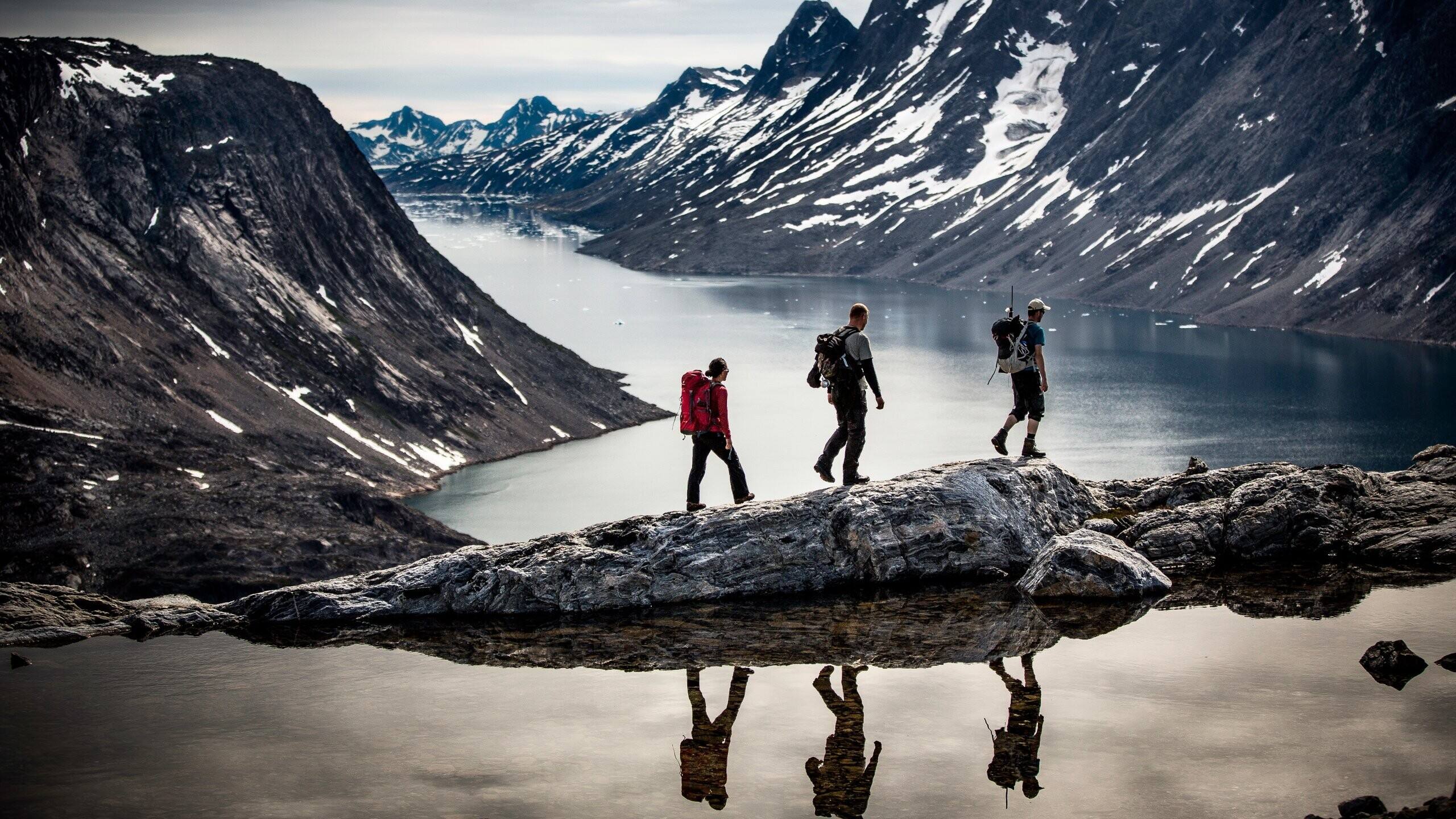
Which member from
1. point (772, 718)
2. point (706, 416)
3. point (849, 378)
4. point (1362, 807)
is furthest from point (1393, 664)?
point (706, 416)

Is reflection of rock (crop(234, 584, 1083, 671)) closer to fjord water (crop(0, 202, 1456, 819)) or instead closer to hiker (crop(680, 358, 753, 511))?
fjord water (crop(0, 202, 1456, 819))

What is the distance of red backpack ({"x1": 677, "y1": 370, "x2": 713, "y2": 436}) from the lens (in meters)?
21.5

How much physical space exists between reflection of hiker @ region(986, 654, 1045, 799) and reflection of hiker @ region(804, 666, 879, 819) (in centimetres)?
138

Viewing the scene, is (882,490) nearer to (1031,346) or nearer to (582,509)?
(1031,346)

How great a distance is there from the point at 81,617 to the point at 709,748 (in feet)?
36.6

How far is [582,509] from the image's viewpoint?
83.1m

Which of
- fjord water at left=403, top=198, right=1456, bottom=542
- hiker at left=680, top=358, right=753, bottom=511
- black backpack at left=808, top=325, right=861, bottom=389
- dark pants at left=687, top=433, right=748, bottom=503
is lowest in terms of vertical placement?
fjord water at left=403, top=198, right=1456, bottom=542

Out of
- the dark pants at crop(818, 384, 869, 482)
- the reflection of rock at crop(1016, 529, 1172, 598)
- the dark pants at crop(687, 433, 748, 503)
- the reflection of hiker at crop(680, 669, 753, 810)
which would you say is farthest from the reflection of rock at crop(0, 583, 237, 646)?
the reflection of rock at crop(1016, 529, 1172, 598)

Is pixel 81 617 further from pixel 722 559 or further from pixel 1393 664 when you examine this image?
pixel 1393 664

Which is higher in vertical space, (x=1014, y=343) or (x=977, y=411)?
(x=1014, y=343)

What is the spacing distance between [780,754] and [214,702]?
739cm

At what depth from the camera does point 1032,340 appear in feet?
76.9

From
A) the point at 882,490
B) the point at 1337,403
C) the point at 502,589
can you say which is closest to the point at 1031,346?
the point at 882,490

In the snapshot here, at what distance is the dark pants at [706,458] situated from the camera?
21703 millimetres
